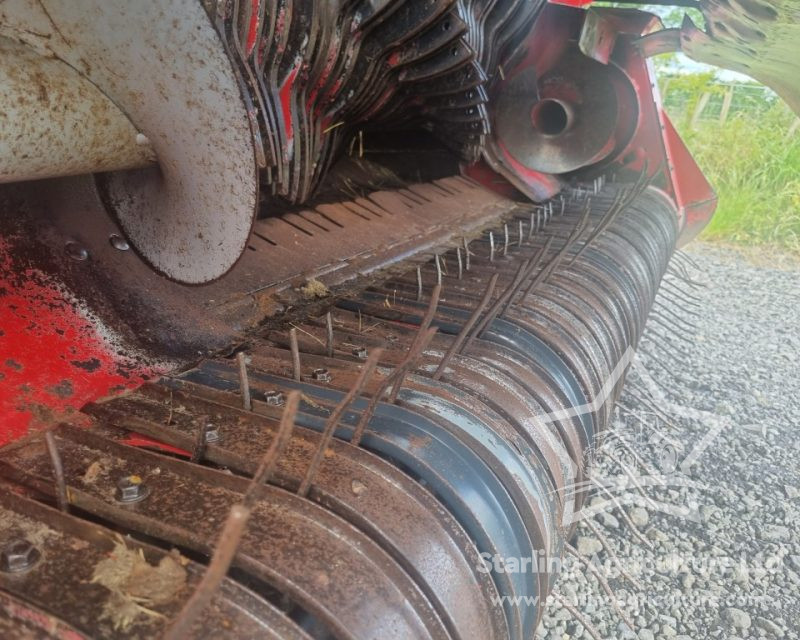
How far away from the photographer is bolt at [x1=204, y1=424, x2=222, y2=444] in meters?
0.85

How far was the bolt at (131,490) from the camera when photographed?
726 mm

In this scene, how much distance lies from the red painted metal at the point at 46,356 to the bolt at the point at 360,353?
1.54 ft

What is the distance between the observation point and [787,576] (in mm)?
1937

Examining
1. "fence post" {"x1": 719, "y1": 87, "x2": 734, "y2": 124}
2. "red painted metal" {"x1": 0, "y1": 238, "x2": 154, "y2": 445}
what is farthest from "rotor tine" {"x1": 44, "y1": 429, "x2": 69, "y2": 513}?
"fence post" {"x1": 719, "y1": 87, "x2": 734, "y2": 124}

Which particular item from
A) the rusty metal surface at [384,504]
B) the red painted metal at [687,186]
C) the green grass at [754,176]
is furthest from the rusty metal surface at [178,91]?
the green grass at [754,176]

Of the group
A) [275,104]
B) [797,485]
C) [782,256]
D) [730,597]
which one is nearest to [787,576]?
[730,597]

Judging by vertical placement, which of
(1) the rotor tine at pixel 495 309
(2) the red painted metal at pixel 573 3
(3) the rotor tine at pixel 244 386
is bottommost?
(3) the rotor tine at pixel 244 386

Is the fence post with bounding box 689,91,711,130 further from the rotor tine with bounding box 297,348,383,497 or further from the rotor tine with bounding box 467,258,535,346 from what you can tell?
the rotor tine with bounding box 297,348,383,497

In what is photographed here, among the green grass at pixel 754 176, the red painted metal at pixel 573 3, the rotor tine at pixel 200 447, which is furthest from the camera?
the green grass at pixel 754 176

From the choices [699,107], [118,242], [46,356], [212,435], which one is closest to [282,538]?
[212,435]

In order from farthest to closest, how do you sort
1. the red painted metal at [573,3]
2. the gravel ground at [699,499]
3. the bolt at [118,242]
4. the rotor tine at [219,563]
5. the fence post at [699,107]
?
the fence post at [699,107]
the red painted metal at [573,3]
the gravel ground at [699,499]
the bolt at [118,242]
the rotor tine at [219,563]

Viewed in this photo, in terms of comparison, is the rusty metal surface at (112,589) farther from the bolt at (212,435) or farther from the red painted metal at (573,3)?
the red painted metal at (573,3)

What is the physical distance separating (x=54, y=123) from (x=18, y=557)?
702mm

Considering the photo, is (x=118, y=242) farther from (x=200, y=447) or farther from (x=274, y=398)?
(x=200, y=447)
